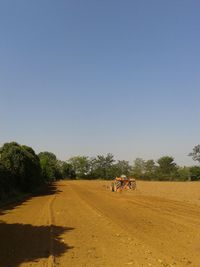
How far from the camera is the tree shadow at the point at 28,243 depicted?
32.8 ft

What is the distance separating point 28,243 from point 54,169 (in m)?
100

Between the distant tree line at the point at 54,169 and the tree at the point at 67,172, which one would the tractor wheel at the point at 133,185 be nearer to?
the distant tree line at the point at 54,169

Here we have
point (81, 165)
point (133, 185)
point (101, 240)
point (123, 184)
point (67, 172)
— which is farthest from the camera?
point (81, 165)

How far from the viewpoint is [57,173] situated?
4769 inches

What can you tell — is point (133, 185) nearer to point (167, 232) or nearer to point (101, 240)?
point (167, 232)

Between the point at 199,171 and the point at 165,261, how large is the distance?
8726 cm

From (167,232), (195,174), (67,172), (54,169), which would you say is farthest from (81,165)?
(167,232)

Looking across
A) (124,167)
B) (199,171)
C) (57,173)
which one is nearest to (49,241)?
(199,171)

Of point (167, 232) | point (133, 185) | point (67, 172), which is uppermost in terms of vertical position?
point (67, 172)

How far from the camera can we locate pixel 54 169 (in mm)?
111312

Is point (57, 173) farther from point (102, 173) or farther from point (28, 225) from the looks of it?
point (28, 225)

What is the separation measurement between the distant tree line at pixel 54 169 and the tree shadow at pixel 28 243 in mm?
15831

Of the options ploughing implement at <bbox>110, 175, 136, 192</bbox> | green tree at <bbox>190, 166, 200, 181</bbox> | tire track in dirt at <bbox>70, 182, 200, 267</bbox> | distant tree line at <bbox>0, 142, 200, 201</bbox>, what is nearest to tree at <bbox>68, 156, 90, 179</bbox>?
distant tree line at <bbox>0, 142, 200, 201</bbox>

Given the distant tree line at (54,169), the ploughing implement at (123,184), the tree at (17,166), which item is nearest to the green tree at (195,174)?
the distant tree line at (54,169)
